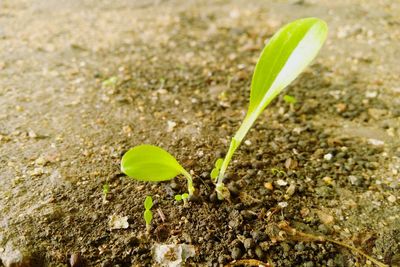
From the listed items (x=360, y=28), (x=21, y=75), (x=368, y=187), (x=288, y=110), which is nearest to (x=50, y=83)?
(x=21, y=75)

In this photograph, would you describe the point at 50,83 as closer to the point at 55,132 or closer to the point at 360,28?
the point at 55,132

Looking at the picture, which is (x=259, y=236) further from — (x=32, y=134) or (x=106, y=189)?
(x=32, y=134)

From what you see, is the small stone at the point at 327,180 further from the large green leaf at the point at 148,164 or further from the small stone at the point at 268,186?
the large green leaf at the point at 148,164

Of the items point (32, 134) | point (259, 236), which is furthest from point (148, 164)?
point (32, 134)

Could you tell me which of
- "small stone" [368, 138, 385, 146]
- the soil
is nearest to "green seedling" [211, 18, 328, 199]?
the soil

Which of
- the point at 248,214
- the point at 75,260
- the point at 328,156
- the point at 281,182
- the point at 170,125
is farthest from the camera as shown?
the point at 170,125

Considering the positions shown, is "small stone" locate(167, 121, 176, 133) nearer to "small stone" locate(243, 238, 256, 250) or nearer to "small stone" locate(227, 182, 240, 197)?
"small stone" locate(227, 182, 240, 197)
